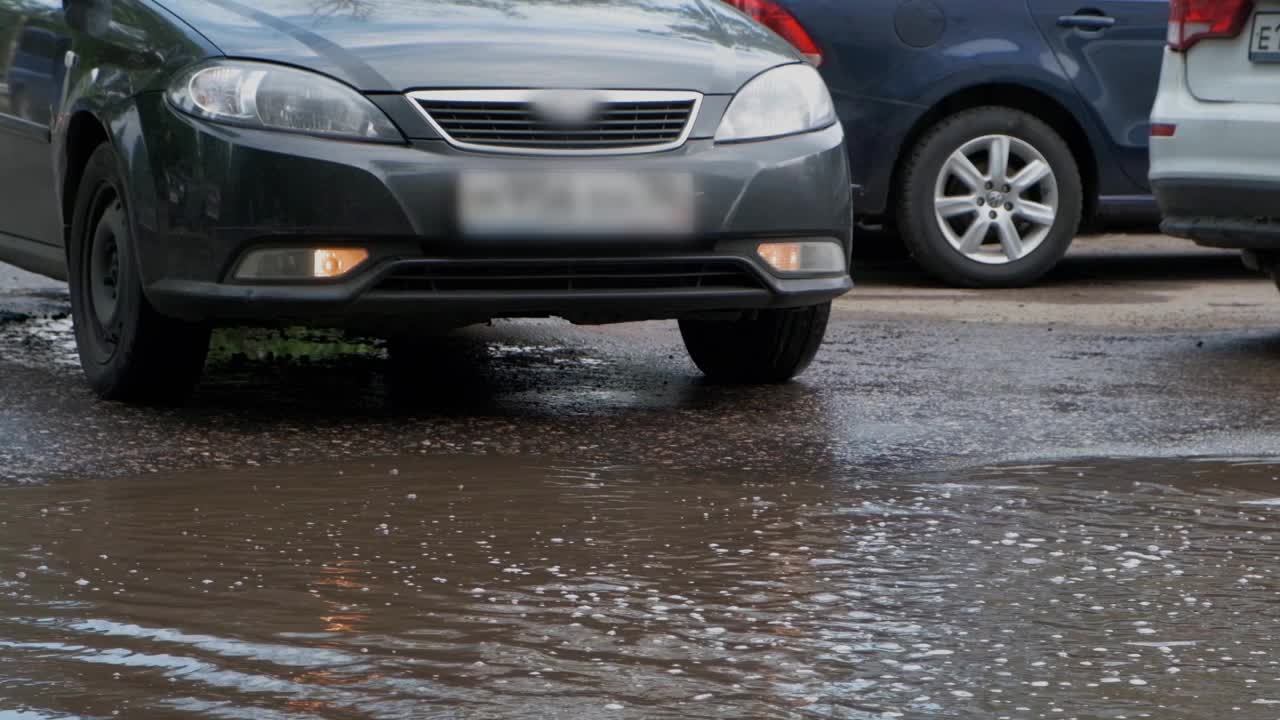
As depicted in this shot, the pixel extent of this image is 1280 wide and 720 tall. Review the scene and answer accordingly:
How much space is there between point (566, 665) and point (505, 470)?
1654 mm

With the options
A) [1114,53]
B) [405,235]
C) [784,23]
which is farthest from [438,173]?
[1114,53]

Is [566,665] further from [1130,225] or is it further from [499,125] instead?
[1130,225]

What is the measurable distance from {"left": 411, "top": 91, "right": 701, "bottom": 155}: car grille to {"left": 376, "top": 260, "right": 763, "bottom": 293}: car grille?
28 centimetres

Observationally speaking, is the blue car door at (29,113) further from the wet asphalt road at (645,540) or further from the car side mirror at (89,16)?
the wet asphalt road at (645,540)

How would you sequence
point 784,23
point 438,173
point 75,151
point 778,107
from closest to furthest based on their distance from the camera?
point 438,173
point 778,107
point 75,151
point 784,23

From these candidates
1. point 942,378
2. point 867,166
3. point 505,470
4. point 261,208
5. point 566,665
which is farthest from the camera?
point 867,166

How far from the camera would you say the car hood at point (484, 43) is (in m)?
5.27

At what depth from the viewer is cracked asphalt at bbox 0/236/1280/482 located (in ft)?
16.6

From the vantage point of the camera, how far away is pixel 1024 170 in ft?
29.7

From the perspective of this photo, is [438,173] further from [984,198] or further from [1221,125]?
[984,198]

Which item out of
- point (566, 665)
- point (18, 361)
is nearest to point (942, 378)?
point (18, 361)

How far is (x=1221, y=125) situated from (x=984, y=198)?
101 inches

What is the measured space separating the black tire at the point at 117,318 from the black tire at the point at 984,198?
4.08 metres

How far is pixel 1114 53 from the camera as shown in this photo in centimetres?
916
